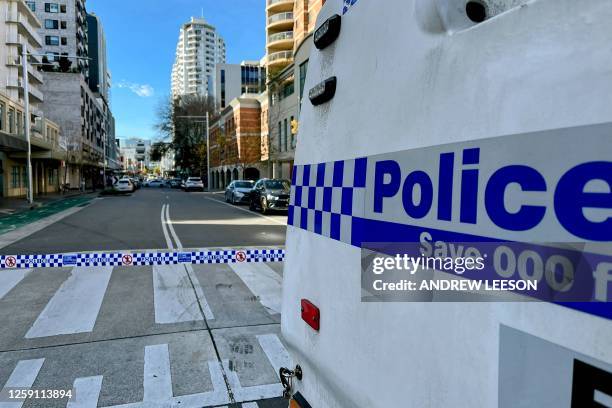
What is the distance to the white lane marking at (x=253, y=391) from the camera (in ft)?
11.4

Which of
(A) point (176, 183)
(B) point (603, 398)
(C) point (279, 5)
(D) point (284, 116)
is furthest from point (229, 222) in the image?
(A) point (176, 183)

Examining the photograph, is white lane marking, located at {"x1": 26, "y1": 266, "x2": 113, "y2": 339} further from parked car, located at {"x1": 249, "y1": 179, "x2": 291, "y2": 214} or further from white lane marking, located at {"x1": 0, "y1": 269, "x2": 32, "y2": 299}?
parked car, located at {"x1": 249, "y1": 179, "x2": 291, "y2": 214}

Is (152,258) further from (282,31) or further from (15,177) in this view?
(282,31)

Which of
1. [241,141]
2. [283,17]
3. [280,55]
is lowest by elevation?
[241,141]

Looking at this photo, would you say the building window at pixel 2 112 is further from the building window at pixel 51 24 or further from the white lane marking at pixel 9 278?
the building window at pixel 51 24

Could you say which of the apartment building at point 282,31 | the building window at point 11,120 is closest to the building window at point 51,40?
the apartment building at point 282,31

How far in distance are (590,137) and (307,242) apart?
1.40 meters

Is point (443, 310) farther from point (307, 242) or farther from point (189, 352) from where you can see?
point (189, 352)

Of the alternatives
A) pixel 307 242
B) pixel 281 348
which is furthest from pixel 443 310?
pixel 281 348

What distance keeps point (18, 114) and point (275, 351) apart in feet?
139

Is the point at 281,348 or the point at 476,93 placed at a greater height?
the point at 476,93

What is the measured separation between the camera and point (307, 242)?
2.12 meters

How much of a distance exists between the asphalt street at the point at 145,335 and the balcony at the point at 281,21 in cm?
6004

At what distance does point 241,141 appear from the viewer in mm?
54031
